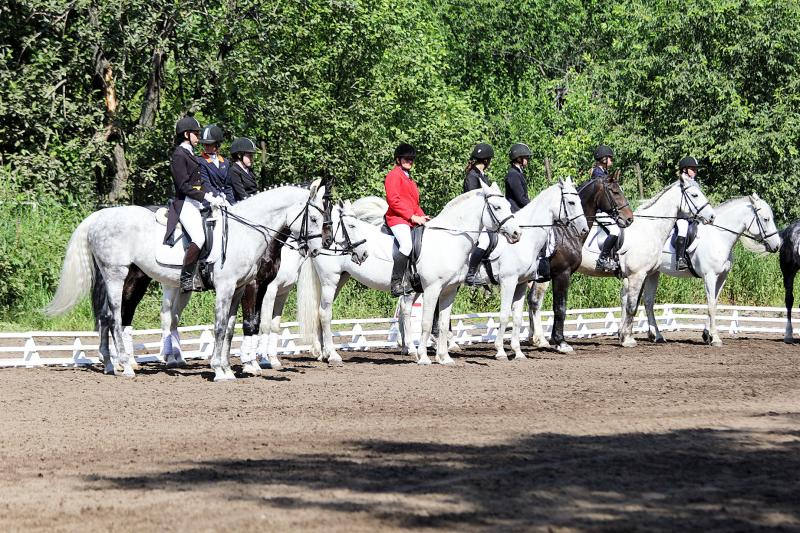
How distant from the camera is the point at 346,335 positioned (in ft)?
76.2

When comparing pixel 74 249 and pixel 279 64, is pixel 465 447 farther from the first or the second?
Answer: pixel 279 64

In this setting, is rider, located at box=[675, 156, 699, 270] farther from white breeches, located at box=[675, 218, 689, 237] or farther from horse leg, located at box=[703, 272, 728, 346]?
horse leg, located at box=[703, 272, 728, 346]

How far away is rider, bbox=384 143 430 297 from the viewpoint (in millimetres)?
17922

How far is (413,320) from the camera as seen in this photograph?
21.5 metres

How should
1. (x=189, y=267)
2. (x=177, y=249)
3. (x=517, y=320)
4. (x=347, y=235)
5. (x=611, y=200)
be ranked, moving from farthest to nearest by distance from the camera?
(x=611, y=200)
(x=517, y=320)
(x=347, y=235)
(x=177, y=249)
(x=189, y=267)

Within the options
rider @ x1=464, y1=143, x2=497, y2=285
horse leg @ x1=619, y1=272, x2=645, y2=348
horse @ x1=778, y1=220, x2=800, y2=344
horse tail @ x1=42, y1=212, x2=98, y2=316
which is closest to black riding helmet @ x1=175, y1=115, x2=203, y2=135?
horse tail @ x1=42, y1=212, x2=98, y2=316

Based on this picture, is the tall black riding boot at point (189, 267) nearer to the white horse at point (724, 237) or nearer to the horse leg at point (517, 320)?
the horse leg at point (517, 320)

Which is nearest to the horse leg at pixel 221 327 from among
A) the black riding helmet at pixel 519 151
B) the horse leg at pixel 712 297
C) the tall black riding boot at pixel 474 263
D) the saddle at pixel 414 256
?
the saddle at pixel 414 256

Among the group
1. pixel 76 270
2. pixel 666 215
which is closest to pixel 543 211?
pixel 666 215

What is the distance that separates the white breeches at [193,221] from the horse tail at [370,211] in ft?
13.9

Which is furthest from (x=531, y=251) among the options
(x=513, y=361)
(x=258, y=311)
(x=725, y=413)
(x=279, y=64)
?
(x=279, y=64)

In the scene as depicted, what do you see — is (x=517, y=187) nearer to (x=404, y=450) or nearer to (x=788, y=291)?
(x=788, y=291)

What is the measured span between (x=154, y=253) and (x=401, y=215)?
3609 millimetres

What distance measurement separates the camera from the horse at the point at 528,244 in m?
19.3
